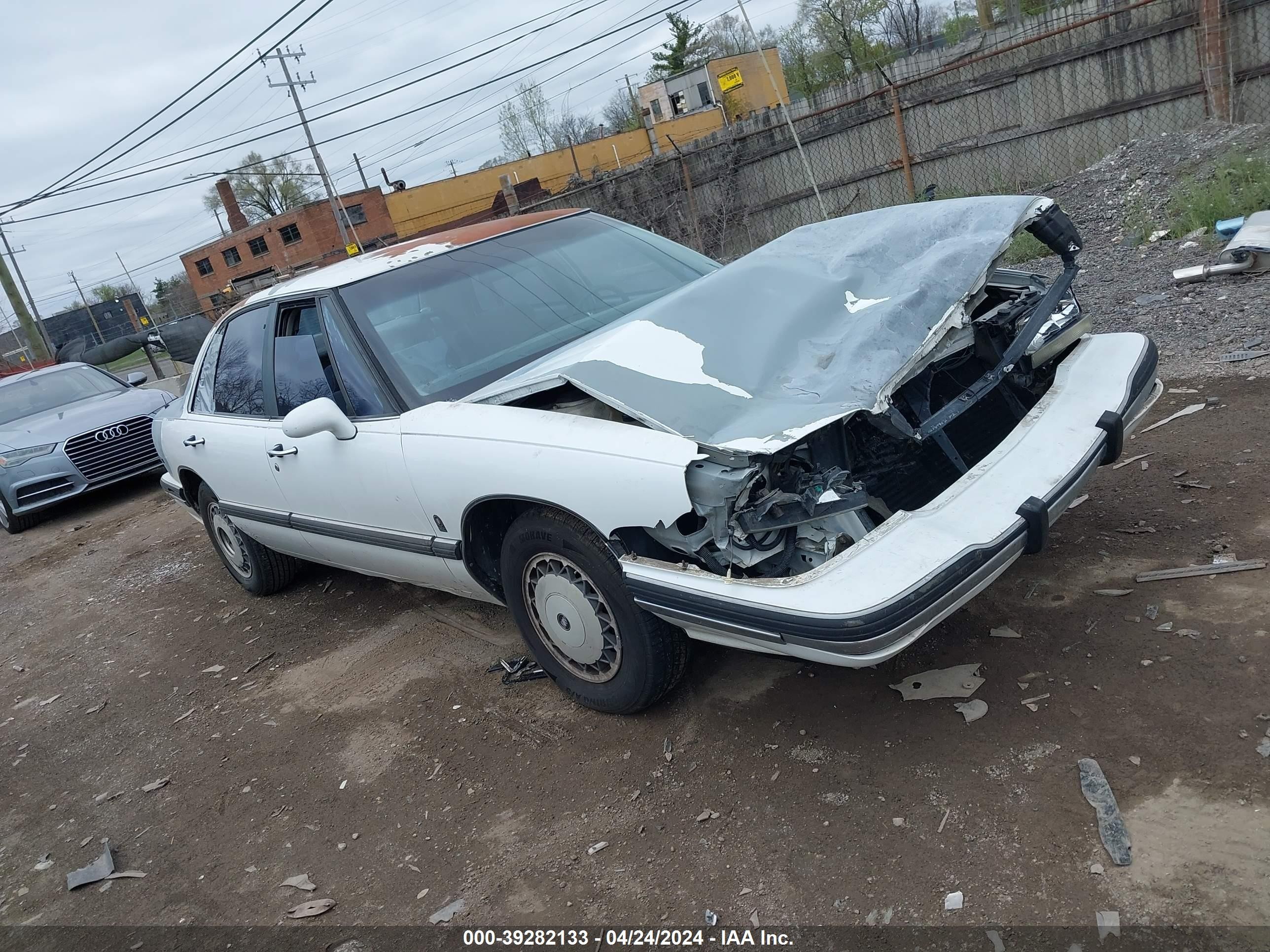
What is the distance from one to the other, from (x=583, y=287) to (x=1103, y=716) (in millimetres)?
2692

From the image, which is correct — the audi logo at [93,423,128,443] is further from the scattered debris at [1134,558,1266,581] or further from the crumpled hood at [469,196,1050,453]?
the scattered debris at [1134,558,1266,581]

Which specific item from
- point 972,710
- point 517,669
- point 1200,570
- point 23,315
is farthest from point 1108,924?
point 23,315

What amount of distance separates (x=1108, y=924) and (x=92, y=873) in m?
3.32

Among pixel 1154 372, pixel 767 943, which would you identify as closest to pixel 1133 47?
pixel 1154 372

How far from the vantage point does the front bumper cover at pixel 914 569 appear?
2.45 m

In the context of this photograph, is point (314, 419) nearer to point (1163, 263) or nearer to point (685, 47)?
point (1163, 263)

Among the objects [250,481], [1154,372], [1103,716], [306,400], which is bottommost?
[1103,716]

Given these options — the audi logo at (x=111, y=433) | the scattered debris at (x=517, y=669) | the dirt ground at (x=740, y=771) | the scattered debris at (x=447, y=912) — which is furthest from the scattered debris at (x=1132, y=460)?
the audi logo at (x=111, y=433)

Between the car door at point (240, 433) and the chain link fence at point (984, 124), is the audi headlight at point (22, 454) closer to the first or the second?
the car door at point (240, 433)

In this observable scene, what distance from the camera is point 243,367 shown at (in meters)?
4.77

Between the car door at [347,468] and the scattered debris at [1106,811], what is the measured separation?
221 cm

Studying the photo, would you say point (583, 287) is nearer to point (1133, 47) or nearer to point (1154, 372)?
point (1154, 372)

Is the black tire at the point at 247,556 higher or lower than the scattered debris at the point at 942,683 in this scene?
higher

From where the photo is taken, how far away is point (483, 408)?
327 cm
